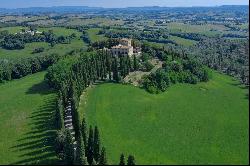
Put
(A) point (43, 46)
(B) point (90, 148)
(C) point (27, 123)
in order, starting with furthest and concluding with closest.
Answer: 1. (A) point (43, 46)
2. (C) point (27, 123)
3. (B) point (90, 148)

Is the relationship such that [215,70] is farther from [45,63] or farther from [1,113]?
[1,113]

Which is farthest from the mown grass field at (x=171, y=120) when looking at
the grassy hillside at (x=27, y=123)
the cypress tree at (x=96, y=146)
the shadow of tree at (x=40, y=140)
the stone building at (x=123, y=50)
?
the stone building at (x=123, y=50)

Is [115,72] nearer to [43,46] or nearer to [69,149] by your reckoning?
[69,149]

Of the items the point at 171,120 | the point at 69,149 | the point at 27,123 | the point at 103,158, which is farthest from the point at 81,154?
the point at 27,123

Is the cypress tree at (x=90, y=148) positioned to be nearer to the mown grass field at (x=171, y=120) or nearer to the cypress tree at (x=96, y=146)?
the cypress tree at (x=96, y=146)

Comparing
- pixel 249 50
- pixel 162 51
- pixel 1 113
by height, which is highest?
pixel 249 50

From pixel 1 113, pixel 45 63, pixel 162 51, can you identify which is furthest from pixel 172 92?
pixel 45 63
